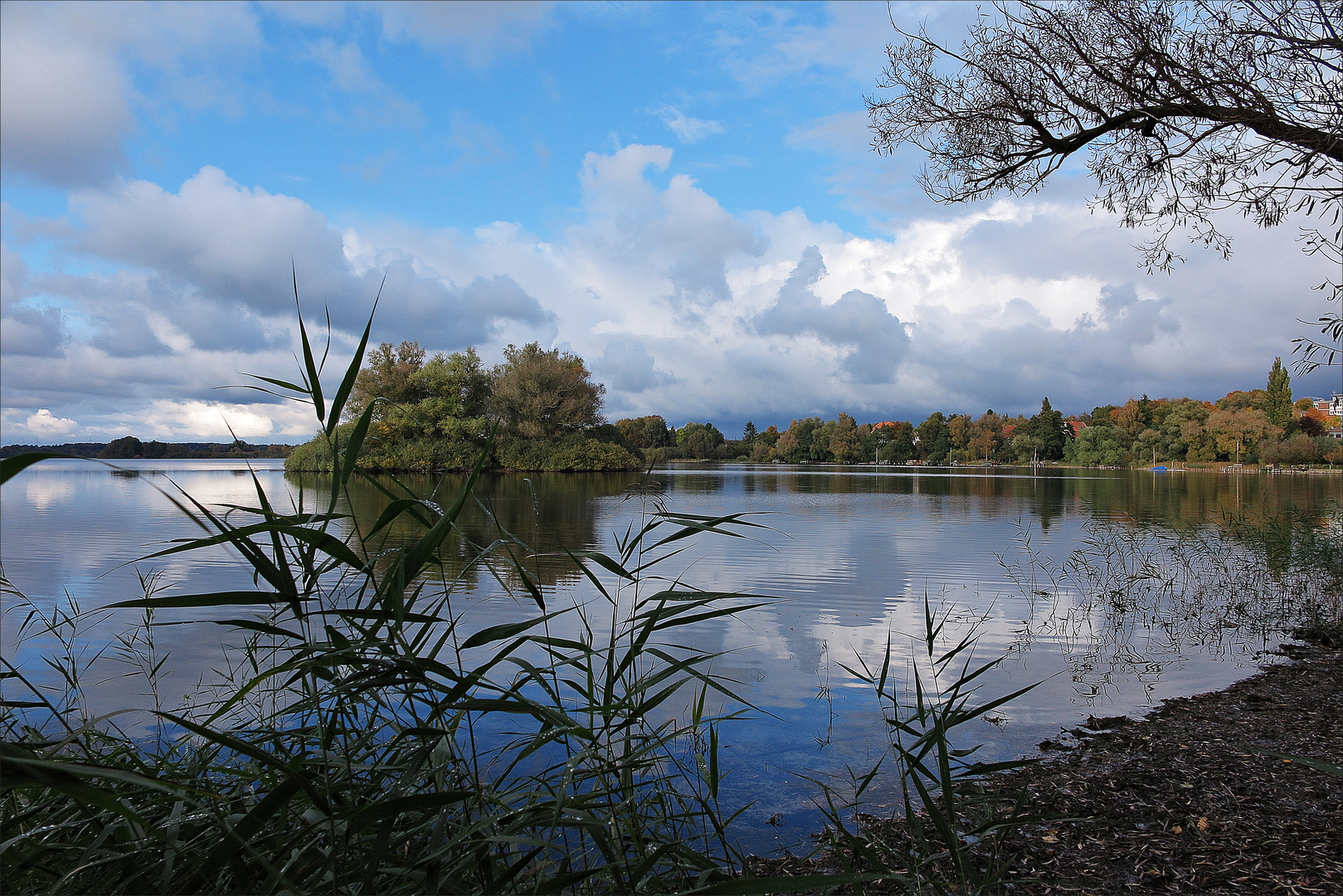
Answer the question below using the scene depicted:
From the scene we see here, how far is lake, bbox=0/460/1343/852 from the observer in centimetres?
468

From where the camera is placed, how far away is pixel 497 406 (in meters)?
46.3

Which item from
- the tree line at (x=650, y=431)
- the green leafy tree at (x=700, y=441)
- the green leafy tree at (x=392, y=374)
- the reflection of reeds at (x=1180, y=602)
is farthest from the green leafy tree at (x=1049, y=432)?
the reflection of reeds at (x=1180, y=602)

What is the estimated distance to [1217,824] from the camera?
3.06 metres

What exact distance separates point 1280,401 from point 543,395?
67.7 m

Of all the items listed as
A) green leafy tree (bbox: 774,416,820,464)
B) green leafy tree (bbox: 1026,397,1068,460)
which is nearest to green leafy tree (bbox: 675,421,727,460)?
green leafy tree (bbox: 774,416,820,464)

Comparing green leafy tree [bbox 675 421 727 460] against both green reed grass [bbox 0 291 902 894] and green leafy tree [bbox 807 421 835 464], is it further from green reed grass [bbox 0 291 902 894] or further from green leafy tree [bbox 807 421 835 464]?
green reed grass [bbox 0 291 902 894]

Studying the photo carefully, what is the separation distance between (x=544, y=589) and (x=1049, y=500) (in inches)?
910

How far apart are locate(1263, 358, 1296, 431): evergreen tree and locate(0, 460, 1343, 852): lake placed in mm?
62889

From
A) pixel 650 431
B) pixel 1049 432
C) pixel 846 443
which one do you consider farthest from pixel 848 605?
pixel 846 443

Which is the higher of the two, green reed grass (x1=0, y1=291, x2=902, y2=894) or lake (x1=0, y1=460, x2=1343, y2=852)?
green reed grass (x1=0, y1=291, x2=902, y2=894)

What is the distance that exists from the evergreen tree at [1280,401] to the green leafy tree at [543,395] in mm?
61847

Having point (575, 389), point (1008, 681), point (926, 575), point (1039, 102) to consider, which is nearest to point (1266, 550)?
point (926, 575)

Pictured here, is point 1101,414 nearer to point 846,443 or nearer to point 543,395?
point 846,443

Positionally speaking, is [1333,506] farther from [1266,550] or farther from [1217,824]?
[1217,824]
